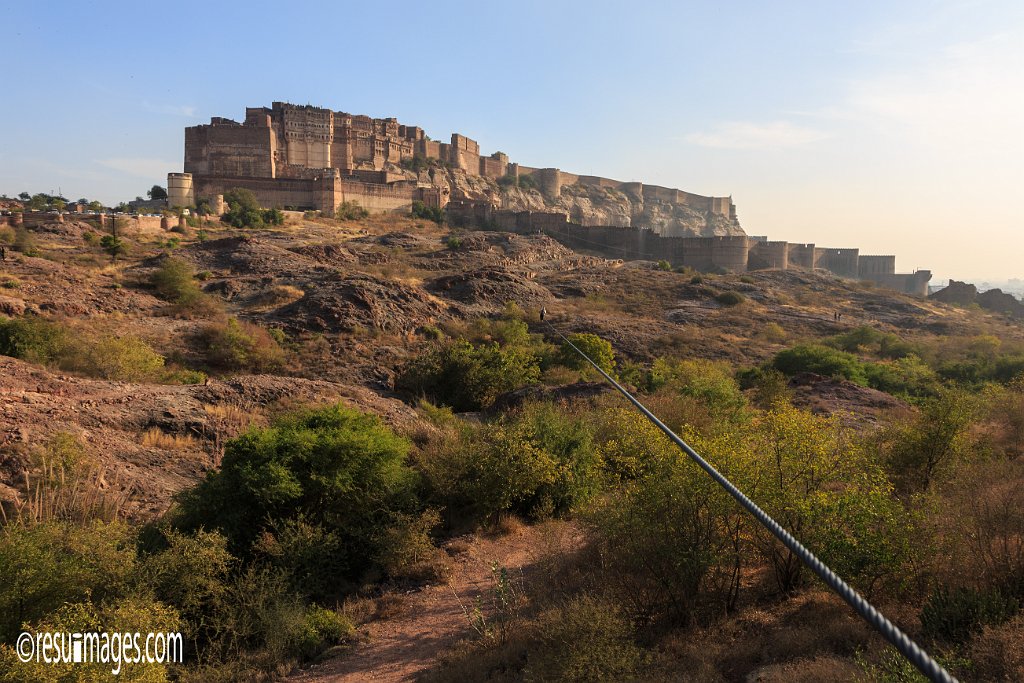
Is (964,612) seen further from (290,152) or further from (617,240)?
(290,152)

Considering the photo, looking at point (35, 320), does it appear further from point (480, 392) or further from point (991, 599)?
point (991, 599)

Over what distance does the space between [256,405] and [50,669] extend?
7487 mm

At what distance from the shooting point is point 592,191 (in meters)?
78.2

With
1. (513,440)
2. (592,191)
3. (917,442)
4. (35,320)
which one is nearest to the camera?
(917,442)

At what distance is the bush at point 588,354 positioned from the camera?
60.5 feet

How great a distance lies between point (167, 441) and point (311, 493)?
10.6ft

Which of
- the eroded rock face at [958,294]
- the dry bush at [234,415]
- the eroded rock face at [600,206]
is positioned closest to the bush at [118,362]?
the dry bush at [234,415]

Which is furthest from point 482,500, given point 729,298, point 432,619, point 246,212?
point 246,212

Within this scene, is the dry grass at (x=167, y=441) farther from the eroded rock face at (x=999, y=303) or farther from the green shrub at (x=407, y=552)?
the eroded rock face at (x=999, y=303)

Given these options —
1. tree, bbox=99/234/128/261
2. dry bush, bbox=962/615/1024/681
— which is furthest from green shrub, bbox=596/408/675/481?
tree, bbox=99/234/128/261

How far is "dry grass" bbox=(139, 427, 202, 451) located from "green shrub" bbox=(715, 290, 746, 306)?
2574 centimetres

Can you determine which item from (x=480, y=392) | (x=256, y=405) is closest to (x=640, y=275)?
(x=480, y=392)

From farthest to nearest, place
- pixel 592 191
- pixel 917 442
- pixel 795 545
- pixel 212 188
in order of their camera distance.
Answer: pixel 592 191 < pixel 212 188 < pixel 917 442 < pixel 795 545

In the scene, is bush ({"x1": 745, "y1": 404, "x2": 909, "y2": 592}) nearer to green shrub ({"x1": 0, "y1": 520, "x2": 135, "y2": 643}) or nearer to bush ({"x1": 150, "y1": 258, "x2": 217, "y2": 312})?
green shrub ({"x1": 0, "y1": 520, "x2": 135, "y2": 643})
